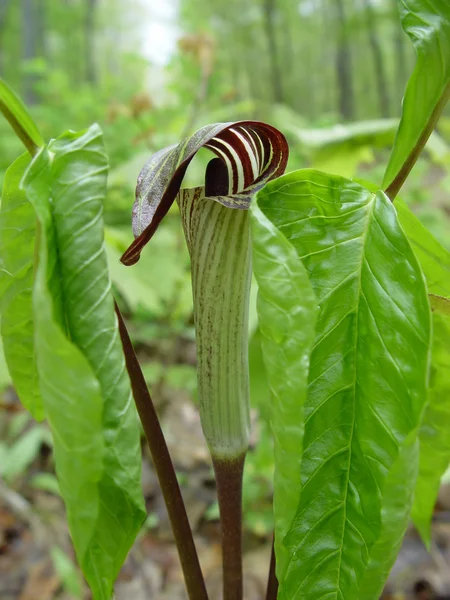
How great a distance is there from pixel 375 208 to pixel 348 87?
1133cm

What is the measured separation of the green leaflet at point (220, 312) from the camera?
18.2 inches

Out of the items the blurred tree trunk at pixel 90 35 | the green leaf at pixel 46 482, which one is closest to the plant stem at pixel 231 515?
the green leaf at pixel 46 482

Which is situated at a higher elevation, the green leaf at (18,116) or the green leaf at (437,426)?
the green leaf at (18,116)

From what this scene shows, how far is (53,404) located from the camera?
11.5 inches

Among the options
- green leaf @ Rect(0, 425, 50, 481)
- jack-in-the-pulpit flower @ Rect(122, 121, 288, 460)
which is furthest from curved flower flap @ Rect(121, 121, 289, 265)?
green leaf @ Rect(0, 425, 50, 481)

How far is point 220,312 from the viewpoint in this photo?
474 millimetres

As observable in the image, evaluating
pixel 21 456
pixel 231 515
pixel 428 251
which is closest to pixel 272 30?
pixel 21 456

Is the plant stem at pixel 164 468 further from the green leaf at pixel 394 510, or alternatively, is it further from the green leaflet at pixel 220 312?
the green leaf at pixel 394 510

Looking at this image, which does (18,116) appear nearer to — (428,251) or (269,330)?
(269,330)

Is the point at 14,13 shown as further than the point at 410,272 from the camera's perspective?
Yes

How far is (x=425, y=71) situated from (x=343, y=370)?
0.75 feet

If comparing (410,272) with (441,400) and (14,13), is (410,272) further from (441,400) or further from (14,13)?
(14,13)

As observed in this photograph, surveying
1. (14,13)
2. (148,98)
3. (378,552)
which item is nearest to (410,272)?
(378,552)

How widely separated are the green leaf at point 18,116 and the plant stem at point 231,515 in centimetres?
31
